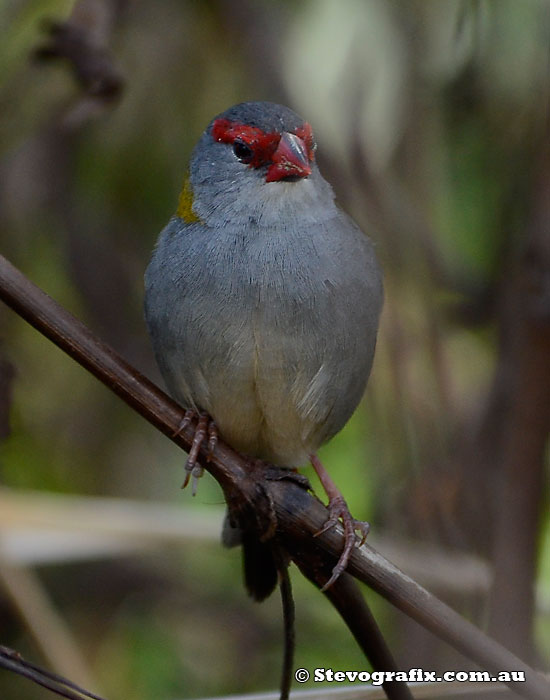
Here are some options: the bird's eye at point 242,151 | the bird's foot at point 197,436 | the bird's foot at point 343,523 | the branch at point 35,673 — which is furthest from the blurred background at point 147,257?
the branch at point 35,673

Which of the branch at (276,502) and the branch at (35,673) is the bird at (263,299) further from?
the branch at (35,673)

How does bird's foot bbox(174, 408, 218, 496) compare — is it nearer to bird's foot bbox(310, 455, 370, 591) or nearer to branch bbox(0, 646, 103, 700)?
bird's foot bbox(310, 455, 370, 591)

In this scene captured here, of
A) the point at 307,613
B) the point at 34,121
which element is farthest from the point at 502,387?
the point at 34,121

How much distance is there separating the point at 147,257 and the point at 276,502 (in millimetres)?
2343

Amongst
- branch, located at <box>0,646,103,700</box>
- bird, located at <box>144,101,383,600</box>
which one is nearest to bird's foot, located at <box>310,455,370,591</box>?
bird, located at <box>144,101,383,600</box>

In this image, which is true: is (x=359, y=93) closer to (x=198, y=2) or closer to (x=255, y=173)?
(x=198, y=2)

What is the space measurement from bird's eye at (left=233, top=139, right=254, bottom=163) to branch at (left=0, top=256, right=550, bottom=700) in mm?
962

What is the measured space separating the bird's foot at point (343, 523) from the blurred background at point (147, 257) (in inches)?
17.8

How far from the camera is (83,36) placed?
11.8 ft

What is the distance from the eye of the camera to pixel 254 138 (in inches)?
119

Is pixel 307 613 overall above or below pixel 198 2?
below

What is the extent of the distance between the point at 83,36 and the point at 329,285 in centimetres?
140

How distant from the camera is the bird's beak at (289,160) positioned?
9.71ft

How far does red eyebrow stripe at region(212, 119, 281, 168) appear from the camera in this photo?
3006mm
